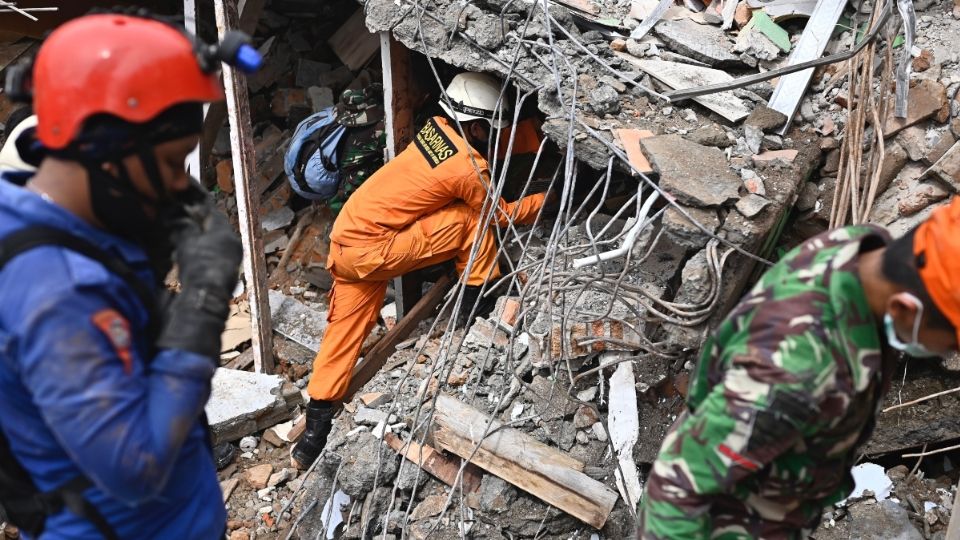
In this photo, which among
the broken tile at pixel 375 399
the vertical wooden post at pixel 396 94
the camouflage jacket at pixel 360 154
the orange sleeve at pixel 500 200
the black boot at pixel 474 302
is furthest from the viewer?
the camouflage jacket at pixel 360 154

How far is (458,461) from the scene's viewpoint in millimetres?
4422

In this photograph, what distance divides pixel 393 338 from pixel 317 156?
4.68 feet

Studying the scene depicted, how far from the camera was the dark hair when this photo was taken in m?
1.88

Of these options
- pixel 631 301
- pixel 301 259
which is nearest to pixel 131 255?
pixel 631 301

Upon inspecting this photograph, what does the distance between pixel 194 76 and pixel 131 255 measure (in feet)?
1.41

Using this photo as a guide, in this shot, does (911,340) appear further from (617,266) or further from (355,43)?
(355,43)

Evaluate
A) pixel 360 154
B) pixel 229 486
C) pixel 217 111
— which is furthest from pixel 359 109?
pixel 229 486

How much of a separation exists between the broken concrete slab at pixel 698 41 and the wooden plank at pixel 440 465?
276 centimetres

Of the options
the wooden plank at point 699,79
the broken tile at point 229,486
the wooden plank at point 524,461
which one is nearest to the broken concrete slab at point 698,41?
the wooden plank at point 699,79

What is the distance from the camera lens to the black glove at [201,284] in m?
1.83

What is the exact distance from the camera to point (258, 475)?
6.06m

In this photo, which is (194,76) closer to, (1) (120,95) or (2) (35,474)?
(1) (120,95)

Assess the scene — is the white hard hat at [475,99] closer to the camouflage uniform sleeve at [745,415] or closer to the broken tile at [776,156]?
the broken tile at [776,156]

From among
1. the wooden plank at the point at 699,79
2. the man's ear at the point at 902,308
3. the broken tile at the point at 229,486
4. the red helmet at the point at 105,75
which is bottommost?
the broken tile at the point at 229,486
